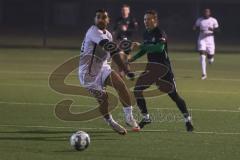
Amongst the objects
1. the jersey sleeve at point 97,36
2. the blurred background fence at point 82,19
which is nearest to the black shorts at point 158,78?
the jersey sleeve at point 97,36

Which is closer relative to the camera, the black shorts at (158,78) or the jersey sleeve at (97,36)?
the jersey sleeve at (97,36)

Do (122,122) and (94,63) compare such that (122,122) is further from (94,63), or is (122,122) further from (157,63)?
(94,63)

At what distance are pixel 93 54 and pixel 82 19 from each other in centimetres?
3727

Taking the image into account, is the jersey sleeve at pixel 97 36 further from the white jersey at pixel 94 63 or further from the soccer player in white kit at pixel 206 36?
the soccer player in white kit at pixel 206 36

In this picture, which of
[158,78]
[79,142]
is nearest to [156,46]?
[158,78]

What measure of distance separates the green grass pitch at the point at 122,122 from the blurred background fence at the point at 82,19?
75.4 feet

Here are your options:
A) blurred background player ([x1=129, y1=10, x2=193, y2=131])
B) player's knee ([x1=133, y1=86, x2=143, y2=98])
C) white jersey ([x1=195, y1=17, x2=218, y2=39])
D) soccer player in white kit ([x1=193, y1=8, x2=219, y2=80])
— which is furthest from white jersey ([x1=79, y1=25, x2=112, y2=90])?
white jersey ([x1=195, y1=17, x2=218, y2=39])

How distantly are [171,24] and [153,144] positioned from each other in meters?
37.6

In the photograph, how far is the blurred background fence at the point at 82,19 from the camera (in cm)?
4809

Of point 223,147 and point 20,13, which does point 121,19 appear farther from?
point 20,13

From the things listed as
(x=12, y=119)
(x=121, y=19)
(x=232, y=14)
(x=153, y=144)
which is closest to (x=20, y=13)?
(x=232, y=14)

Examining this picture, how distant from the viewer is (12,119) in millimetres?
15039

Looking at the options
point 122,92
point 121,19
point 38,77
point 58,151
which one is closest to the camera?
point 58,151

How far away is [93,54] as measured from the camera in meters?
13.1
